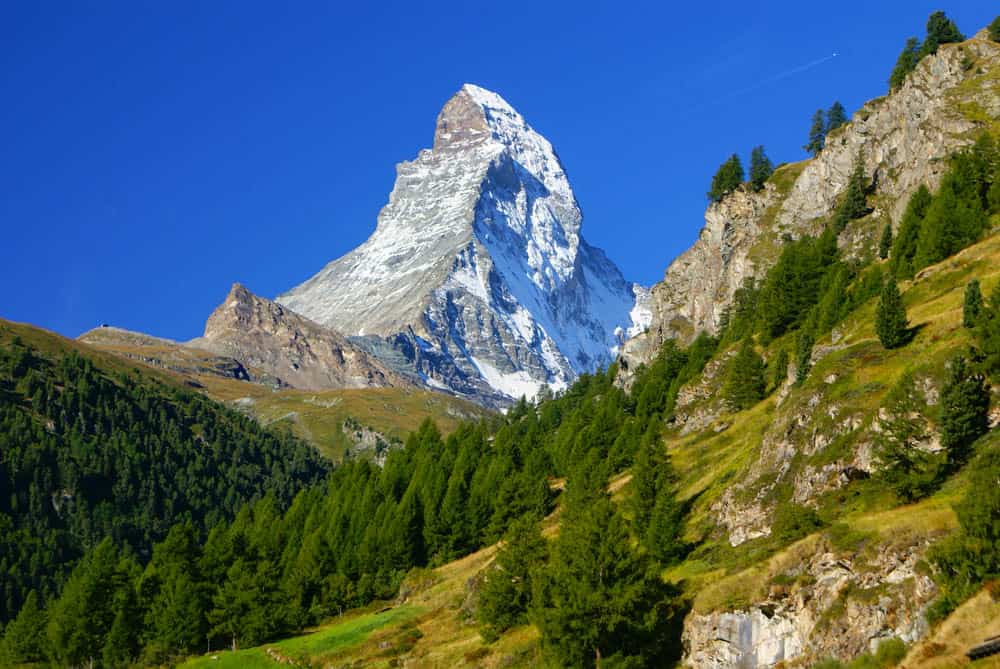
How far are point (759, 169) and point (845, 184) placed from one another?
25.9 m

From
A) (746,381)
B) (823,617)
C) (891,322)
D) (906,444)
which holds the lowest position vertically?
(823,617)

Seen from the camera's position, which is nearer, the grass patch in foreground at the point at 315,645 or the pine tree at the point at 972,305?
the pine tree at the point at 972,305

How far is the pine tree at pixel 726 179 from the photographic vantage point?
7259 inches

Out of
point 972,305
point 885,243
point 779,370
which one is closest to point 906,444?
point 972,305

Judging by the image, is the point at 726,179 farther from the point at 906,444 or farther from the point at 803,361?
the point at 906,444

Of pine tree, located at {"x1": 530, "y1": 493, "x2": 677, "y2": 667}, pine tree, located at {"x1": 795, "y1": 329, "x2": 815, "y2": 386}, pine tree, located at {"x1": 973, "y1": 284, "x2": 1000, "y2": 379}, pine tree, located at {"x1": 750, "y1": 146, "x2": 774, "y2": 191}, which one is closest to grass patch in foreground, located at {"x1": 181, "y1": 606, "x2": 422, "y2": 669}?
pine tree, located at {"x1": 530, "y1": 493, "x2": 677, "y2": 667}

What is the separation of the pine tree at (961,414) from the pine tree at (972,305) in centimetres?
1070

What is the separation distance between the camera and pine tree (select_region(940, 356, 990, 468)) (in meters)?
55.2

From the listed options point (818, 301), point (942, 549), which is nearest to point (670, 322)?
point (818, 301)

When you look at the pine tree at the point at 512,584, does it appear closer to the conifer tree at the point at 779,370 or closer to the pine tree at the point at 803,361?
the pine tree at the point at 803,361

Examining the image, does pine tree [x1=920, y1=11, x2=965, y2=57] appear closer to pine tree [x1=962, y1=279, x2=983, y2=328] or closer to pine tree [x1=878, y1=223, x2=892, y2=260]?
pine tree [x1=878, y1=223, x2=892, y2=260]

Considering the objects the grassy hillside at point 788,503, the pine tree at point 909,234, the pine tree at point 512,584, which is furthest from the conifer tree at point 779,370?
the pine tree at point 512,584

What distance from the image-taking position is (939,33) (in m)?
159

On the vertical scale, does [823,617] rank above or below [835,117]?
below
